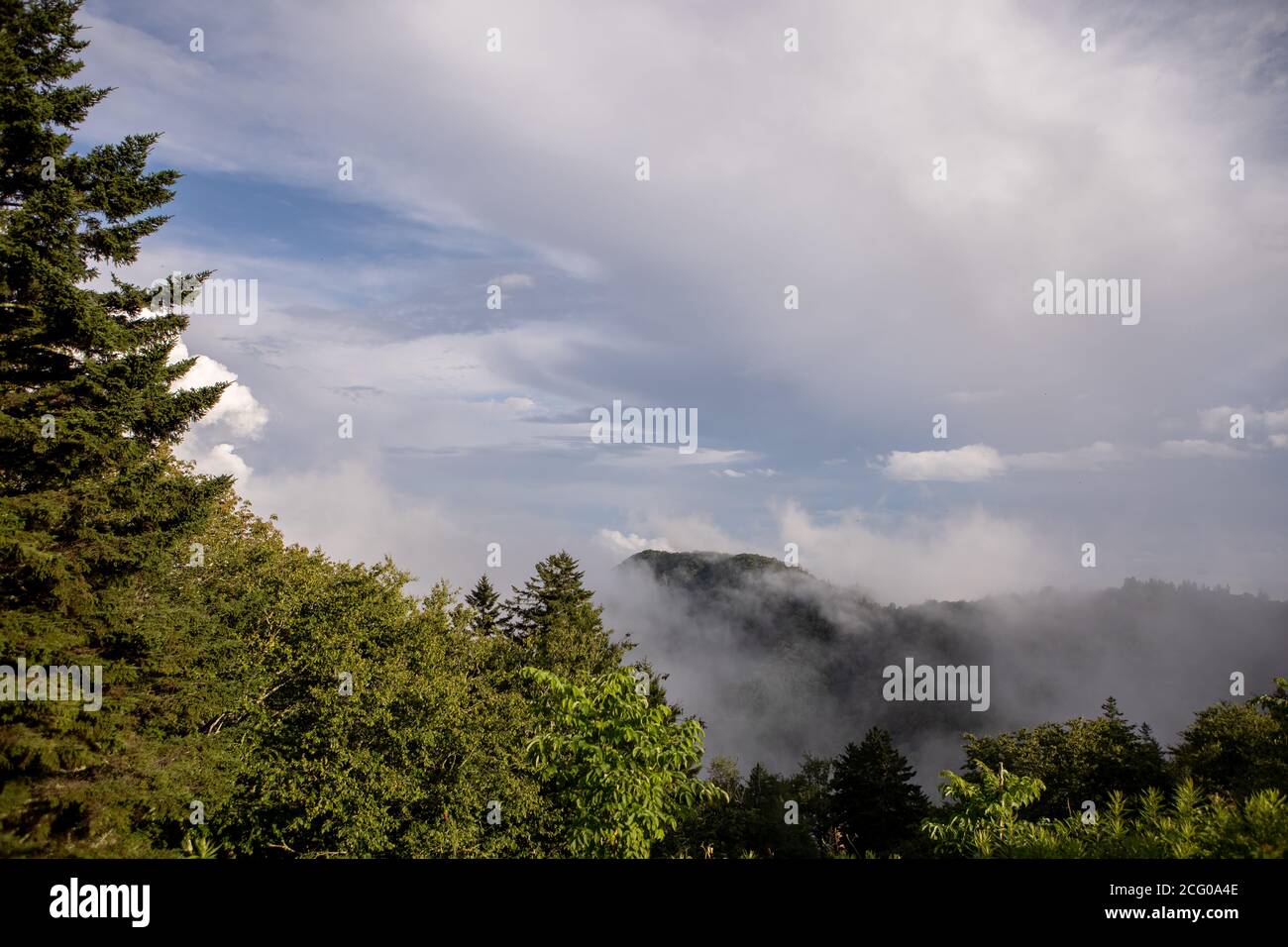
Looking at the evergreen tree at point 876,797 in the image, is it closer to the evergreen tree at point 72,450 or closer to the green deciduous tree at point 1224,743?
the green deciduous tree at point 1224,743

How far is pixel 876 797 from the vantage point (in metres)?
50.9

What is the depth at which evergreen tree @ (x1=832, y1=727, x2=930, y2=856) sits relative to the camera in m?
50.1

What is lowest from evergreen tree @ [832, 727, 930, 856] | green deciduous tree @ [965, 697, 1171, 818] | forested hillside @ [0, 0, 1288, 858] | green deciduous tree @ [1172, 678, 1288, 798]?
evergreen tree @ [832, 727, 930, 856]

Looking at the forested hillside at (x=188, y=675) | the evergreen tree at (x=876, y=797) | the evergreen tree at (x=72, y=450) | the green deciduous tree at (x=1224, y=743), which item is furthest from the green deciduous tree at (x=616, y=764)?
the evergreen tree at (x=876, y=797)

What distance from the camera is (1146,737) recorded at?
46656mm

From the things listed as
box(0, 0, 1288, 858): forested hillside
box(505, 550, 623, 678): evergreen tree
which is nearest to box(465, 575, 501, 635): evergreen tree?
box(505, 550, 623, 678): evergreen tree

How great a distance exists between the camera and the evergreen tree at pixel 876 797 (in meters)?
50.1

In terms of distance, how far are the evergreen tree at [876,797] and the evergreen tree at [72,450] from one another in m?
47.1

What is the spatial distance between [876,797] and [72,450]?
53041 millimetres

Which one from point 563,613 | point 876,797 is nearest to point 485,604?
point 563,613

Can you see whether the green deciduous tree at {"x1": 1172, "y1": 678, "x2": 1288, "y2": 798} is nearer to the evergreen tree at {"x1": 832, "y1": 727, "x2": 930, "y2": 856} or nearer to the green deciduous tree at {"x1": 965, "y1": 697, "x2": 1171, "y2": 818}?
the green deciduous tree at {"x1": 965, "y1": 697, "x2": 1171, "y2": 818}

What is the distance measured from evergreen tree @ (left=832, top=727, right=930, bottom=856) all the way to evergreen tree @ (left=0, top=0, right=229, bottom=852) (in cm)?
4708

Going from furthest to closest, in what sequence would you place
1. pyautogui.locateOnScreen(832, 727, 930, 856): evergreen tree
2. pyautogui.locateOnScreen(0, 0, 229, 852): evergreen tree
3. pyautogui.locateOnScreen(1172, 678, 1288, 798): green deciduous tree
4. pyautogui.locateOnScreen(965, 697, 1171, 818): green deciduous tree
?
pyautogui.locateOnScreen(832, 727, 930, 856): evergreen tree, pyautogui.locateOnScreen(965, 697, 1171, 818): green deciduous tree, pyautogui.locateOnScreen(1172, 678, 1288, 798): green deciduous tree, pyautogui.locateOnScreen(0, 0, 229, 852): evergreen tree
